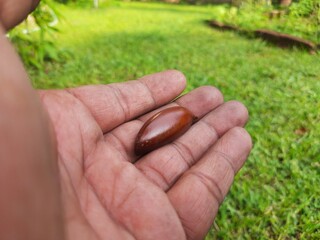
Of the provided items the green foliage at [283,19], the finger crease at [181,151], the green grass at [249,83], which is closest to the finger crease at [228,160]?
the finger crease at [181,151]

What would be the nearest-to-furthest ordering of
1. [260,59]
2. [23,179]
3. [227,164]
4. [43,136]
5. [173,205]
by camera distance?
[23,179], [43,136], [173,205], [227,164], [260,59]

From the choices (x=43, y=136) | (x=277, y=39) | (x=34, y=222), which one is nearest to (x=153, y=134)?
(x=43, y=136)

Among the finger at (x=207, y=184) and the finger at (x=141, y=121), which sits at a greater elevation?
the finger at (x=141, y=121)

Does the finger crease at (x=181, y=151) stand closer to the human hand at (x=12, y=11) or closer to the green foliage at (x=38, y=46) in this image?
the human hand at (x=12, y=11)

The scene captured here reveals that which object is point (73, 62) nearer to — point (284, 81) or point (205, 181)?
point (284, 81)

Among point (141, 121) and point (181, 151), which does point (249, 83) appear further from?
point (181, 151)

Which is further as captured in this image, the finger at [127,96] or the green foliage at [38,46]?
the green foliage at [38,46]

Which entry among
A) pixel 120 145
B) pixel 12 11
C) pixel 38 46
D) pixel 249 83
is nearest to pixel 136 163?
pixel 120 145
